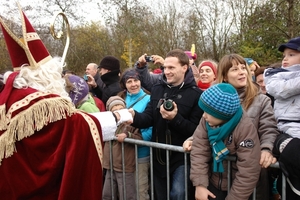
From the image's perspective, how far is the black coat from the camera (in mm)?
2911

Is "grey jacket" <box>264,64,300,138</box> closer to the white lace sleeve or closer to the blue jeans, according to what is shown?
the blue jeans

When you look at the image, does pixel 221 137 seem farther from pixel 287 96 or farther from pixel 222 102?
pixel 287 96

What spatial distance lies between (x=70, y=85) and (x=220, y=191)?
214 cm

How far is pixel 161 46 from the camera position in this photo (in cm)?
2170

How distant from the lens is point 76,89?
3.73 meters

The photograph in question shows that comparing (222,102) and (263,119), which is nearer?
(222,102)

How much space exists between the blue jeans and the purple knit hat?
1313 mm

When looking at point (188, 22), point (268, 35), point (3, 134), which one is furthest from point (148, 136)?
point (188, 22)

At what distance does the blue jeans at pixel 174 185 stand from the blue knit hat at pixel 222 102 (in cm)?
85

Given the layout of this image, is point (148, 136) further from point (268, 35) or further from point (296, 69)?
point (268, 35)

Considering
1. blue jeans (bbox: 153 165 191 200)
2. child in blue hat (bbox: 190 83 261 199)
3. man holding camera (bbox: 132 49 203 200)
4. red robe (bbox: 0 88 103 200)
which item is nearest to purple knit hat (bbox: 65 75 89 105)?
man holding camera (bbox: 132 49 203 200)

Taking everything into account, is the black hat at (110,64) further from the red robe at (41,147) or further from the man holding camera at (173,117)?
the red robe at (41,147)

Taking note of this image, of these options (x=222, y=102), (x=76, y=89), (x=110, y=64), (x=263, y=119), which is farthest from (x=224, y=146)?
(x=110, y=64)

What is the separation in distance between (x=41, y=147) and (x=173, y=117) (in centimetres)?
116
